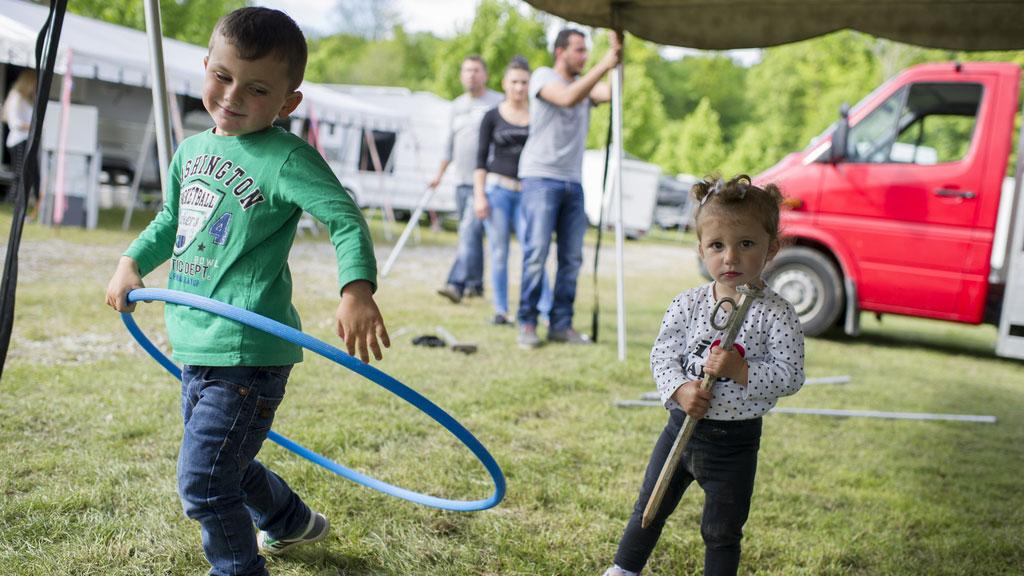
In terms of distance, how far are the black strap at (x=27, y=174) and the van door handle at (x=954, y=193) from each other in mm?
7224

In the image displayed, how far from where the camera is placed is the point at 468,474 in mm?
3416

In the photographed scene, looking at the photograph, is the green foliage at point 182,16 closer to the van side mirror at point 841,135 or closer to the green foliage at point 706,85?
the green foliage at point 706,85

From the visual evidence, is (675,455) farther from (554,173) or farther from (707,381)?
(554,173)

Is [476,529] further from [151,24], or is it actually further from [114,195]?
[114,195]

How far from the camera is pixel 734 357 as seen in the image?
6.81 ft

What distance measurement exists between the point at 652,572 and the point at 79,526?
1815mm

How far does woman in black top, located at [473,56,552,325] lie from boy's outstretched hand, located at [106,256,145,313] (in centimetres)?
468

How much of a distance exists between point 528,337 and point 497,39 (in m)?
27.7

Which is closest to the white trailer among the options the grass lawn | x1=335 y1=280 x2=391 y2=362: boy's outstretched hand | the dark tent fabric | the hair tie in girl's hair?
the grass lawn

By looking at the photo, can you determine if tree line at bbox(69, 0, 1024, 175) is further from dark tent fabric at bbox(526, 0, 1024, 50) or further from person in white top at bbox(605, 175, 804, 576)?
person in white top at bbox(605, 175, 804, 576)

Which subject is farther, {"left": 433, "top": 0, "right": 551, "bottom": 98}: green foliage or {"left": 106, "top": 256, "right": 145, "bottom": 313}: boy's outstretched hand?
{"left": 433, "top": 0, "right": 551, "bottom": 98}: green foliage

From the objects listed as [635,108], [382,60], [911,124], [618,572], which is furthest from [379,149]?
[382,60]

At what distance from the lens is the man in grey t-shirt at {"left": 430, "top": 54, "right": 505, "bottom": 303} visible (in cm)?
799

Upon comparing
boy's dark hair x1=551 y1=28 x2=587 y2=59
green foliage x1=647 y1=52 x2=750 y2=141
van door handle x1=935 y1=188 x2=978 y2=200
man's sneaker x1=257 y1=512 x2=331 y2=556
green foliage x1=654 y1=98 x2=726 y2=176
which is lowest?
man's sneaker x1=257 y1=512 x2=331 y2=556
